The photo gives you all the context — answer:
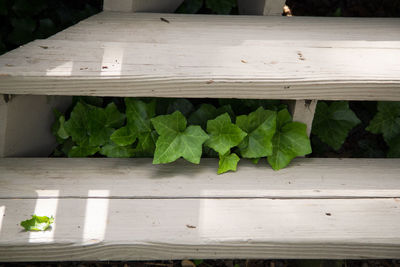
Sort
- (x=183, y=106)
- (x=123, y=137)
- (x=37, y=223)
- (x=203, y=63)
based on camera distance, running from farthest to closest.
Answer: (x=183, y=106) → (x=123, y=137) → (x=203, y=63) → (x=37, y=223)

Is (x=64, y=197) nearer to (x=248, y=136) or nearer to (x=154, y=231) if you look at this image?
(x=154, y=231)

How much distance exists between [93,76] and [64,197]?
1.13ft

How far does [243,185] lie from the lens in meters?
1.19

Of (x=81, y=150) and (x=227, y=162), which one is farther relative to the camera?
(x=81, y=150)

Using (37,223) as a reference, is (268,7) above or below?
above

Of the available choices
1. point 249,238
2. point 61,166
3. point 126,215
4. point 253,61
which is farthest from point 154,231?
point 253,61

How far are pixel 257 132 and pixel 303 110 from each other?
160 millimetres

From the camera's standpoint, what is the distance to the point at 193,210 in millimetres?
1093

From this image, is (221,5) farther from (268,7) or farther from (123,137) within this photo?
(123,137)

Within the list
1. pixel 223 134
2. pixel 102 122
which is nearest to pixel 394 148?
pixel 223 134

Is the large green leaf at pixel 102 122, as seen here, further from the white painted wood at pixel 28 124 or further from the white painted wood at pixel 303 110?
the white painted wood at pixel 303 110

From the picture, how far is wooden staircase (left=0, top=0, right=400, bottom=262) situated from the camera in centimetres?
103

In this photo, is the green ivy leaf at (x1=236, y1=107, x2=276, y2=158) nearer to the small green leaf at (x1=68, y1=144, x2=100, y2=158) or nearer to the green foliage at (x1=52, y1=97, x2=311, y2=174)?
the green foliage at (x1=52, y1=97, x2=311, y2=174)

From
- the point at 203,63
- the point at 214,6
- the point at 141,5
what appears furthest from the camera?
the point at 214,6
